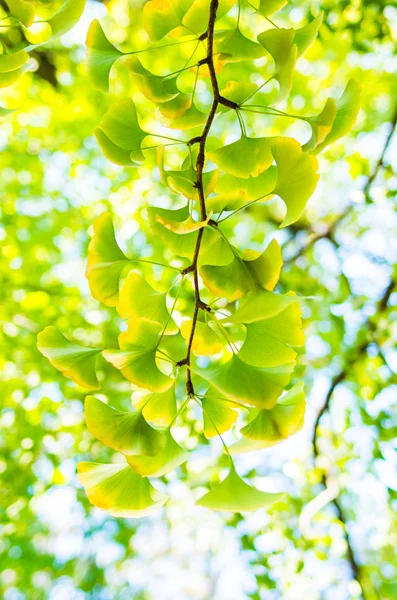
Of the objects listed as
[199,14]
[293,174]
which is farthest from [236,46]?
[293,174]

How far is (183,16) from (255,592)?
1463mm

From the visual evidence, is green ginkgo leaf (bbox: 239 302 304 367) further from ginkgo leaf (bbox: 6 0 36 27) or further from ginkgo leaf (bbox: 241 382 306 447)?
ginkgo leaf (bbox: 6 0 36 27)

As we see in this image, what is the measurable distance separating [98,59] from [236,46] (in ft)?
0.38

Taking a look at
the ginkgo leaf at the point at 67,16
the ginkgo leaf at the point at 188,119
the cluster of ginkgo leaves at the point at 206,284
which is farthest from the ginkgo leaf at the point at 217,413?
the ginkgo leaf at the point at 67,16

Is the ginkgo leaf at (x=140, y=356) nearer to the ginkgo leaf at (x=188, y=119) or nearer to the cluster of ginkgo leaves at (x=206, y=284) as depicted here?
the cluster of ginkgo leaves at (x=206, y=284)

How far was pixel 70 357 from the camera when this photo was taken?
16.8 inches

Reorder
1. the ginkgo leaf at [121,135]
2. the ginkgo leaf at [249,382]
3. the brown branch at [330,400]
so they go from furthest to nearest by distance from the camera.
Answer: the brown branch at [330,400], the ginkgo leaf at [121,135], the ginkgo leaf at [249,382]

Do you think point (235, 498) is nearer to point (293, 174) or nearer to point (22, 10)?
point (293, 174)

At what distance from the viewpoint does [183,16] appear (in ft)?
1.41

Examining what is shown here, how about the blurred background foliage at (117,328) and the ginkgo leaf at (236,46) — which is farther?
the blurred background foliage at (117,328)

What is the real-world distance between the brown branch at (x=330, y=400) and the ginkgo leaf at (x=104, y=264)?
4.18 feet

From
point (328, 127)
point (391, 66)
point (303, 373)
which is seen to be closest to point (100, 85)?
point (328, 127)

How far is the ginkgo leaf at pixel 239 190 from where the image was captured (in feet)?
1.34

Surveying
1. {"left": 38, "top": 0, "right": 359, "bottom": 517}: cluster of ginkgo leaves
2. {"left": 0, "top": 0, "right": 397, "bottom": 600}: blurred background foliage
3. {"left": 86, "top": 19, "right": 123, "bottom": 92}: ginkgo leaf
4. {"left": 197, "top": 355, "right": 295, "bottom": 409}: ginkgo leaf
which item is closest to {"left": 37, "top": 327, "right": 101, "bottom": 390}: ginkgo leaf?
{"left": 38, "top": 0, "right": 359, "bottom": 517}: cluster of ginkgo leaves
